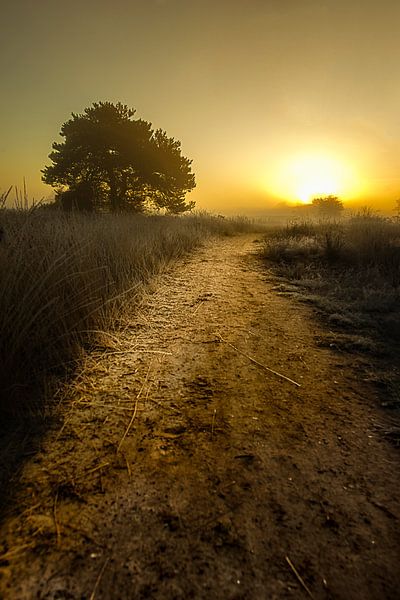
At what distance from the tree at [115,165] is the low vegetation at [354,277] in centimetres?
1129

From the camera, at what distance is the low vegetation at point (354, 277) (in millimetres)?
3062

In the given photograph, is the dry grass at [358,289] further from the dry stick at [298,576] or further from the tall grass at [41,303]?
the tall grass at [41,303]

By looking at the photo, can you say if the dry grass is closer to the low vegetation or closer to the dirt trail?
the low vegetation

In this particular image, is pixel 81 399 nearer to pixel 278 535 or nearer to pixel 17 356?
pixel 17 356

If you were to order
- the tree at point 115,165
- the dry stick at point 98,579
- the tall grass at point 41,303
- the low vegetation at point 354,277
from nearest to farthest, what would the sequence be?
the dry stick at point 98,579
the tall grass at point 41,303
the low vegetation at point 354,277
the tree at point 115,165

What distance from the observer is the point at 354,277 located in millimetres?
4867

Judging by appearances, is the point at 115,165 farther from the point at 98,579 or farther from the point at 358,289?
the point at 98,579

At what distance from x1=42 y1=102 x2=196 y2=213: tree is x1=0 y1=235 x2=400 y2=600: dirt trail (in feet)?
46.8

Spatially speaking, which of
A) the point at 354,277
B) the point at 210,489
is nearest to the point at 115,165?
the point at 354,277

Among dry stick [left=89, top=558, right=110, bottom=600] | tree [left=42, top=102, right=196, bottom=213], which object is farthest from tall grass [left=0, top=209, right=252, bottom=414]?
tree [left=42, top=102, right=196, bottom=213]

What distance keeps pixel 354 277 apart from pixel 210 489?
4617 millimetres

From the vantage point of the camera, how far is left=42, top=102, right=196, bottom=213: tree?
14.7 meters

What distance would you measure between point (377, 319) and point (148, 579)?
3.19m

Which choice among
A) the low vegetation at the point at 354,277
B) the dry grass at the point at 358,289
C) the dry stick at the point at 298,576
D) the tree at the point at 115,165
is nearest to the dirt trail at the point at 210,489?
the dry stick at the point at 298,576
